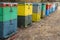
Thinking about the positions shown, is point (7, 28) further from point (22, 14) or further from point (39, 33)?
point (22, 14)

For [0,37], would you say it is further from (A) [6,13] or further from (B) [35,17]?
(B) [35,17]

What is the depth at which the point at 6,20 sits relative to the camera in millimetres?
5902

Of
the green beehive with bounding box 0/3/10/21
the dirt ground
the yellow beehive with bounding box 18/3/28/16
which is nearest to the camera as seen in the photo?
the green beehive with bounding box 0/3/10/21

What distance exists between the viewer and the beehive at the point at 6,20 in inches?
224

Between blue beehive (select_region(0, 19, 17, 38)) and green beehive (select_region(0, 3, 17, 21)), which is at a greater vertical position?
green beehive (select_region(0, 3, 17, 21))

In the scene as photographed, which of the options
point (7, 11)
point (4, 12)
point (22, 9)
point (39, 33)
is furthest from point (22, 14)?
point (4, 12)

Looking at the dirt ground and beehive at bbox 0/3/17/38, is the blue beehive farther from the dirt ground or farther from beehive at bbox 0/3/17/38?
the dirt ground

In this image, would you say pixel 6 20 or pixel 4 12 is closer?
pixel 4 12

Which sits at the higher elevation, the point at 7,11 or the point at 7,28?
the point at 7,11

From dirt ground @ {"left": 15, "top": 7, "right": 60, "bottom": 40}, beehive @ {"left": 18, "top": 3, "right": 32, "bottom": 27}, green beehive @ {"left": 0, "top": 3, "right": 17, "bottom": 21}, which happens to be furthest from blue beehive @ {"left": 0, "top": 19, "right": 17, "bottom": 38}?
beehive @ {"left": 18, "top": 3, "right": 32, "bottom": 27}

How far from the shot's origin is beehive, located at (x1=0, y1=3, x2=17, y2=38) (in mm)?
5690

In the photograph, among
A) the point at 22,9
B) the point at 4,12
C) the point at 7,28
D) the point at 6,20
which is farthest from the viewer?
the point at 22,9

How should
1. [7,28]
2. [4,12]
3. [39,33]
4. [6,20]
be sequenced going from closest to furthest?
[4,12], [6,20], [7,28], [39,33]

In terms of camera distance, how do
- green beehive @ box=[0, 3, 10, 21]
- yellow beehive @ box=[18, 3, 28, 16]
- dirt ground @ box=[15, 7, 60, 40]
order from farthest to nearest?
yellow beehive @ box=[18, 3, 28, 16], dirt ground @ box=[15, 7, 60, 40], green beehive @ box=[0, 3, 10, 21]
